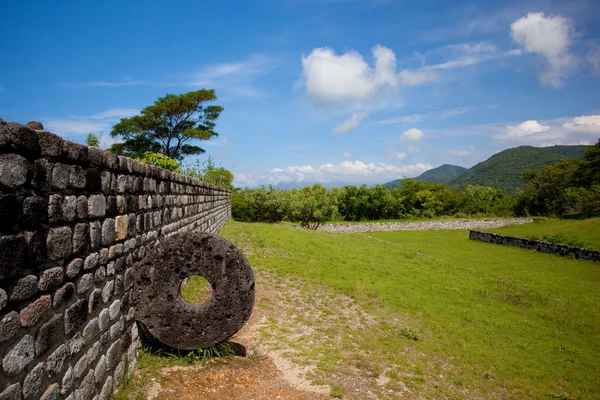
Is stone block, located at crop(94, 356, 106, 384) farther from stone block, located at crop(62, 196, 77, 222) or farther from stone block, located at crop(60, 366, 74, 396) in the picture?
stone block, located at crop(62, 196, 77, 222)

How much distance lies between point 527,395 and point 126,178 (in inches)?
273

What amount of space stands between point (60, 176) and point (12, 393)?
1613 millimetres

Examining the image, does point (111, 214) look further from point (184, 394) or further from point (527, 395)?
point (527, 395)

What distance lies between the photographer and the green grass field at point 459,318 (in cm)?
642

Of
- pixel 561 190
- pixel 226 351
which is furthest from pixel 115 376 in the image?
pixel 561 190

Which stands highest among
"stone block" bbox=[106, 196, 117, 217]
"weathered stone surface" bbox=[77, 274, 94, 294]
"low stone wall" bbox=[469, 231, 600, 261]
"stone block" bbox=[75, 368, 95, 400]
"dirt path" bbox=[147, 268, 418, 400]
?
"stone block" bbox=[106, 196, 117, 217]

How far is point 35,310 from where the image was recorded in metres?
2.76

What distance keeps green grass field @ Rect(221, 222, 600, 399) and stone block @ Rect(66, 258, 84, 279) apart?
421 centimetres

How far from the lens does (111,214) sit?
4.21 m

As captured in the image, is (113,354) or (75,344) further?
(113,354)

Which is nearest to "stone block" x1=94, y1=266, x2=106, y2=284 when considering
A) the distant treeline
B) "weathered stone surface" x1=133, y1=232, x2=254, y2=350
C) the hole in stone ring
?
"weathered stone surface" x1=133, y1=232, x2=254, y2=350

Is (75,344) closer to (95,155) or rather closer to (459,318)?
(95,155)

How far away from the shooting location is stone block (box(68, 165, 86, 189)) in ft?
10.8

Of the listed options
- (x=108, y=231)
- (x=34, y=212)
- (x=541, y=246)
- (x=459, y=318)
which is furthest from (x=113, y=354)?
(x=541, y=246)
